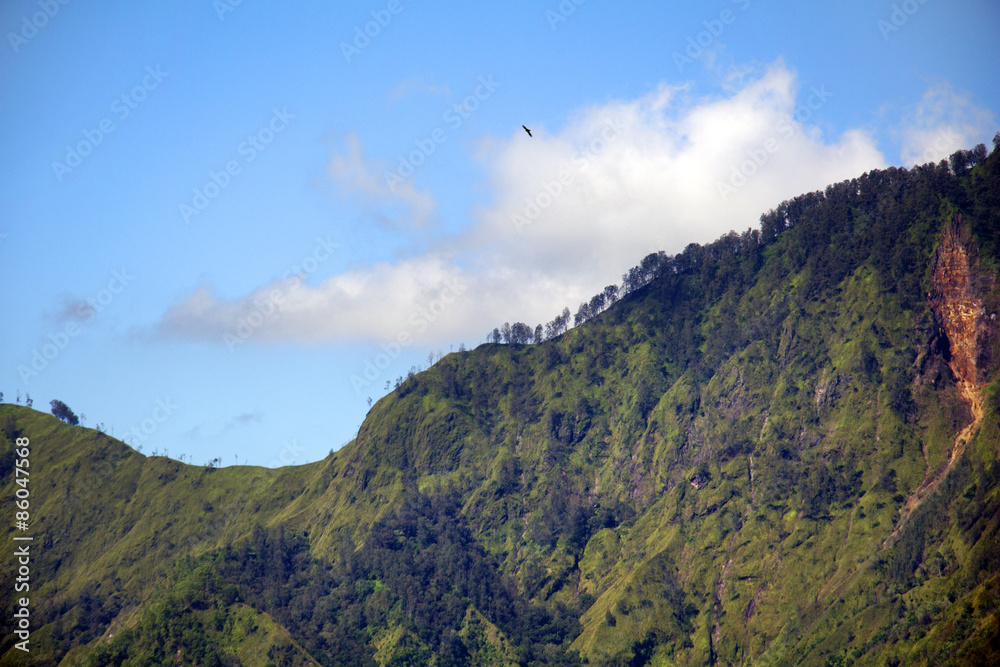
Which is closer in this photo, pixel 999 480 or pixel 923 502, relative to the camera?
pixel 999 480

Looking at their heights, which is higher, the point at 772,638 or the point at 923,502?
the point at 923,502

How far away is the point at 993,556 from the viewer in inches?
6732

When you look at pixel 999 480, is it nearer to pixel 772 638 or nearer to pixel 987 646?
pixel 987 646

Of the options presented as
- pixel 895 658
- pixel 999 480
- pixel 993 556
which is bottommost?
pixel 895 658

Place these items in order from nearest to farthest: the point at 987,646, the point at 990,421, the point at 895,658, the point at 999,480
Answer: the point at 987,646
the point at 895,658
the point at 999,480
the point at 990,421

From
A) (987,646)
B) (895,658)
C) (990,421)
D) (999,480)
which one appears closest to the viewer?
(987,646)

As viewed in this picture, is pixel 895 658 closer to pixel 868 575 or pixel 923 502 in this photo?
pixel 868 575

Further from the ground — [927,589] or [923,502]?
[923,502]

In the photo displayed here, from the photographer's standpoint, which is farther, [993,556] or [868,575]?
[868,575]

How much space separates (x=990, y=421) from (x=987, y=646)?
194 feet

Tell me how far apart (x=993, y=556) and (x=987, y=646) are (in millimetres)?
22311

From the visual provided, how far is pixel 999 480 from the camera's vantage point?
183000 mm

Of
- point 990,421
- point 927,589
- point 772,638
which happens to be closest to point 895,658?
point 927,589

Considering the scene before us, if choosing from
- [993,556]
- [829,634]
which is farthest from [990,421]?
[829,634]
